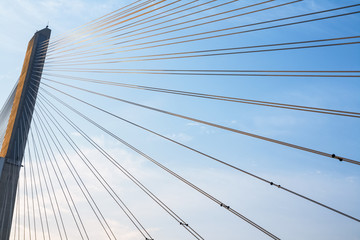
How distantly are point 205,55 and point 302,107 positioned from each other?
8.95 feet

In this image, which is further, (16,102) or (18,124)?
(16,102)

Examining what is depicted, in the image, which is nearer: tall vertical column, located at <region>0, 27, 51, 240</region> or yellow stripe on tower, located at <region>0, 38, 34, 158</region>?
tall vertical column, located at <region>0, 27, 51, 240</region>

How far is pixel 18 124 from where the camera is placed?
11602 mm

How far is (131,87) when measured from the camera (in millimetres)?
9180

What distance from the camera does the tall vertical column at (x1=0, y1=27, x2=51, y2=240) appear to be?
10883mm

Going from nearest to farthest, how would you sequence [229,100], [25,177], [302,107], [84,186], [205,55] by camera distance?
[302,107] → [229,100] → [205,55] → [84,186] → [25,177]

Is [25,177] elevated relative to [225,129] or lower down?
lower down

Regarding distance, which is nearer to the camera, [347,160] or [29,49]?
[347,160]

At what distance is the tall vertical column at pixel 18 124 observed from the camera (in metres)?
10.9

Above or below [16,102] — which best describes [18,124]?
below

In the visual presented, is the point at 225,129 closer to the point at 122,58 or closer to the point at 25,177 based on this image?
the point at 122,58

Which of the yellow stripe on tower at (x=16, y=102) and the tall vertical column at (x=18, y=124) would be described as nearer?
the tall vertical column at (x=18, y=124)

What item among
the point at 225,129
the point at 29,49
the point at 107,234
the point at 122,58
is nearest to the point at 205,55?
the point at 225,129

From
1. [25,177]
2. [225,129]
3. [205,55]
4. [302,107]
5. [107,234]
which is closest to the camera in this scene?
[302,107]
